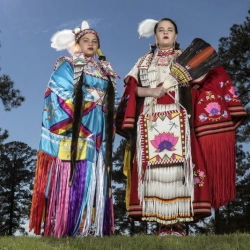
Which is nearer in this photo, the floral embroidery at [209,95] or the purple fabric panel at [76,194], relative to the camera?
the purple fabric panel at [76,194]

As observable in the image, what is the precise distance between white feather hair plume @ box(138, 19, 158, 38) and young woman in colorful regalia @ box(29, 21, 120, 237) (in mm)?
700

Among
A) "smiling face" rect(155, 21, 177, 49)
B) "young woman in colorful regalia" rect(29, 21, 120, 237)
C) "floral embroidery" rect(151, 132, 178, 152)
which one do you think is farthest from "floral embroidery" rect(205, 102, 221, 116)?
"young woman in colorful regalia" rect(29, 21, 120, 237)

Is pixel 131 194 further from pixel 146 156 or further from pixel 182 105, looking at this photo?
pixel 182 105

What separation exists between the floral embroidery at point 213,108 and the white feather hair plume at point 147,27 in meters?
1.32

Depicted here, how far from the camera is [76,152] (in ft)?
19.0

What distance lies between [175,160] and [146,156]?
38cm

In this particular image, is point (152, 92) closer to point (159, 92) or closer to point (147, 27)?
point (159, 92)

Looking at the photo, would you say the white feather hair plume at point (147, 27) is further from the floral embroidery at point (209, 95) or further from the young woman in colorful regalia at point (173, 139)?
the floral embroidery at point (209, 95)

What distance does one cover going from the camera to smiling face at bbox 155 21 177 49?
6164 mm

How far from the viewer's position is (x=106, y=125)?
238 inches

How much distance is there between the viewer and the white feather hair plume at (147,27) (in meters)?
6.38

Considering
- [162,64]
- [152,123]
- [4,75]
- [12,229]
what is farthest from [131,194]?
[12,229]

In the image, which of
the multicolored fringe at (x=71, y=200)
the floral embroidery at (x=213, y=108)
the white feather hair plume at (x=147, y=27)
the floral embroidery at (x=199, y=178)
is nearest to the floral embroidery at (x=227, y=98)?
the floral embroidery at (x=213, y=108)

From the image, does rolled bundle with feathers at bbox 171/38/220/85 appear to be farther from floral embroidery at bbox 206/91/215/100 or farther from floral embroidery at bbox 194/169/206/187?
floral embroidery at bbox 194/169/206/187
